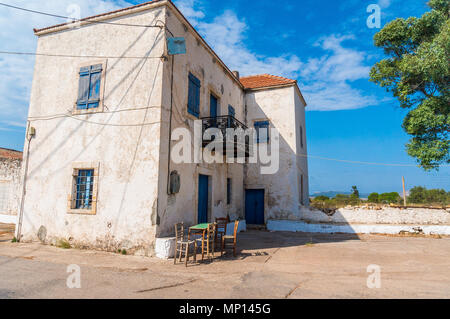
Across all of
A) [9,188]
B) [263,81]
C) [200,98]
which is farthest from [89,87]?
[263,81]

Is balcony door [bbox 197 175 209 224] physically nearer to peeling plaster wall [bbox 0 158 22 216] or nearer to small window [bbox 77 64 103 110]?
small window [bbox 77 64 103 110]

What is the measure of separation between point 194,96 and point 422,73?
9508 mm

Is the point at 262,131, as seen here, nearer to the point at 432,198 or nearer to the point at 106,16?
the point at 106,16

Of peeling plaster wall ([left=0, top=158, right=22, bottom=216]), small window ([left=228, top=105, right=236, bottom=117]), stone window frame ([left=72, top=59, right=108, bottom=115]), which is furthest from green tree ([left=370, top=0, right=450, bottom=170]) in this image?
peeling plaster wall ([left=0, top=158, right=22, bottom=216])

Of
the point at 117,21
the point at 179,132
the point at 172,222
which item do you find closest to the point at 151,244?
the point at 172,222

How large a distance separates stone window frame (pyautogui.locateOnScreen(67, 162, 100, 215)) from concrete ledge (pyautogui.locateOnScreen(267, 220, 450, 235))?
8.99m

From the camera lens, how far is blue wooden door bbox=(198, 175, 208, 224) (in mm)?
10086

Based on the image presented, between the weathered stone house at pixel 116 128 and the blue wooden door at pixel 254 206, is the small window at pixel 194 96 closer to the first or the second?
the weathered stone house at pixel 116 128

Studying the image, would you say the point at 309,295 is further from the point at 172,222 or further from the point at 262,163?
the point at 262,163

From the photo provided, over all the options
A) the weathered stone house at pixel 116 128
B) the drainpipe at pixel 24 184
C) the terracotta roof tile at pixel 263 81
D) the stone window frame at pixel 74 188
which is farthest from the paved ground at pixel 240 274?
the terracotta roof tile at pixel 263 81

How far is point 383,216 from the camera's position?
13070 millimetres

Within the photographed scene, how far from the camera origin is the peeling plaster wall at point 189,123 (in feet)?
26.0

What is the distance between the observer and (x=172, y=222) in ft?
26.5

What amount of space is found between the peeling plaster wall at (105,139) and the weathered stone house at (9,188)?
543cm
